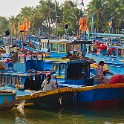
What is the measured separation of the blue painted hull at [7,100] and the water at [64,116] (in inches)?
16.2

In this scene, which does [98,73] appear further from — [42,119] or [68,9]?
[68,9]

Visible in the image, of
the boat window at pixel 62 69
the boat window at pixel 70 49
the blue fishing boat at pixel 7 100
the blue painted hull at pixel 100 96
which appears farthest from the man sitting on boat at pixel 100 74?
the blue fishing boat at pixel 7 100

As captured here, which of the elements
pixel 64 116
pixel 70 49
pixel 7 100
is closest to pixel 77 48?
pixel 70 49

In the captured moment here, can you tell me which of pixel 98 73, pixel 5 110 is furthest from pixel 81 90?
pixel 5 110

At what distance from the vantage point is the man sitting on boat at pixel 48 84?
17.1 metres

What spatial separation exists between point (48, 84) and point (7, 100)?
2101 millimetres

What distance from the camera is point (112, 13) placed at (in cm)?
6062

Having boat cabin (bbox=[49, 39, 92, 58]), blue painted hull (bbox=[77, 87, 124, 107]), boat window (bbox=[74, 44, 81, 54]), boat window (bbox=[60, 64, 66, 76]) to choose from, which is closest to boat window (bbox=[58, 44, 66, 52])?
boat cabin (bbox=[49, 39, 92, 58])

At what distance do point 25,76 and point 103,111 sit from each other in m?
3.69

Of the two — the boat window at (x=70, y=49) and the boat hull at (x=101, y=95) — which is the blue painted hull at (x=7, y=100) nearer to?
the boat hull at (x=101, y=95)

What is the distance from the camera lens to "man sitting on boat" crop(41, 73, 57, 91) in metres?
17.1

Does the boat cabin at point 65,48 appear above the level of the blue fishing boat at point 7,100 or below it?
above

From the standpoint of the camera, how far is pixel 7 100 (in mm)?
16078

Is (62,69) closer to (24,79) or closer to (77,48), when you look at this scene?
(24,79)
